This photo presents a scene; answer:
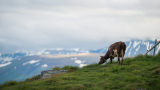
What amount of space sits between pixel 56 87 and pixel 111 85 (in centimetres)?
381

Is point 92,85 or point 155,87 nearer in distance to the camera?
point 155,87

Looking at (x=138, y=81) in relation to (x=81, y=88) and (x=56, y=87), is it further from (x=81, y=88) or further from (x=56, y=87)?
(x=56, y=87)

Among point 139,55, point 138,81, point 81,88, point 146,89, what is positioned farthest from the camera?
point 139,55

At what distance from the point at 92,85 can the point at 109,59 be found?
11.5 m

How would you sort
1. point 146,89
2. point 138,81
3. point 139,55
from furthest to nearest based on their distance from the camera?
1. point 139,55
2. point 138,81
3. point 146,89

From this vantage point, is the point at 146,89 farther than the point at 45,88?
No

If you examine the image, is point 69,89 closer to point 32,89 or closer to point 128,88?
point 32,89

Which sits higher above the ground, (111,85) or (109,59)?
(109,59)

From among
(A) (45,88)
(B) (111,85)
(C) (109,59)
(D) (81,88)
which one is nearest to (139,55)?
(C) (109,59)

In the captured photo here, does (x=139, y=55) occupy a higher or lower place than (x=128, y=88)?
higher

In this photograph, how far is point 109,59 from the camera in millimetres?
Result: 21484

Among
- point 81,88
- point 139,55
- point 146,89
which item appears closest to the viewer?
point 146,89

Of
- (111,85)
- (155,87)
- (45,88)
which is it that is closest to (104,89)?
(111,85)

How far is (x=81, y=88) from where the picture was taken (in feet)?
31.7
